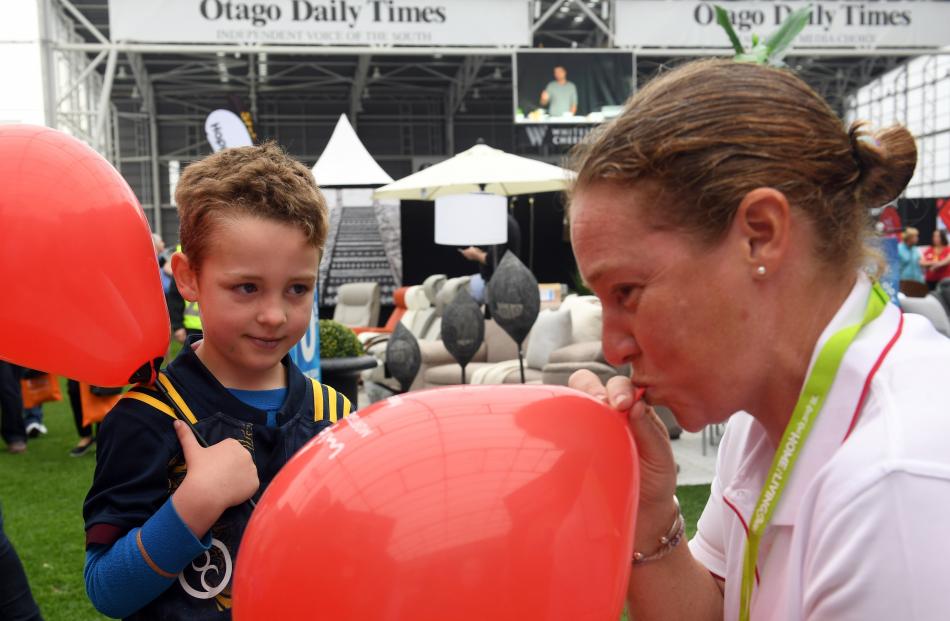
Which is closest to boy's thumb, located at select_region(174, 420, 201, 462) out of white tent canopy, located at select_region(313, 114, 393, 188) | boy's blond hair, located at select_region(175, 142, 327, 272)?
boy's blond hair, located at select_region(175, 142, 327, 272)

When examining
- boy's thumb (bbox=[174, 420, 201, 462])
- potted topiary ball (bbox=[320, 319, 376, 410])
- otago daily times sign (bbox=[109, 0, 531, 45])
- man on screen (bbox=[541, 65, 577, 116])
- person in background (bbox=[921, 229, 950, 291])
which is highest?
otago daily times sign (bbox=[109, 0, 531, 45])

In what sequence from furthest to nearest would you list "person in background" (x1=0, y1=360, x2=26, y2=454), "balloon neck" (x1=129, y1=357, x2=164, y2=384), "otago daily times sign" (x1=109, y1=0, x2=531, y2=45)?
"otago daily times sign" (x1=109, y1=0, x2=531, y2=45)
"person in background" (x1=0, y1=360, x2=26, y2=454)
"balloon neck" (x1=129, y1=357, x2=164, y2=384)

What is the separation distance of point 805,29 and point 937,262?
403cm

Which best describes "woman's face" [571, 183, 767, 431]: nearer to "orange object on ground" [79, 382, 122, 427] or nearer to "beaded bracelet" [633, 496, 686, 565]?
"beaded bracelet" [633, 496, 686, 565]

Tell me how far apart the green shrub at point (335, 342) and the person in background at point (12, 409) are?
2713 millimetres

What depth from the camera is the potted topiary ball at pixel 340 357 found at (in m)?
4.74

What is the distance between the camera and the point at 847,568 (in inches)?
27.6

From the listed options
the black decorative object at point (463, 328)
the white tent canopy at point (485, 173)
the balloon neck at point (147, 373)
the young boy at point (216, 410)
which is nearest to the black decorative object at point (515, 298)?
the black decorative object at point (463, 328)

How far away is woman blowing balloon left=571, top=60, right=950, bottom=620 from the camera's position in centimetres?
79

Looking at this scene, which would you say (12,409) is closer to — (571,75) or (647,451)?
(647,451)

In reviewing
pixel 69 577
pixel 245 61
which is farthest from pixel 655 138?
pixel 245 61

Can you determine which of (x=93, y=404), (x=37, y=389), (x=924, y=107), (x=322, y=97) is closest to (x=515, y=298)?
(x=93, y=404)

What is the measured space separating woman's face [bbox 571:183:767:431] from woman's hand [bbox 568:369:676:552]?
0.12 feet

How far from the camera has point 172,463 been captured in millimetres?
1228
